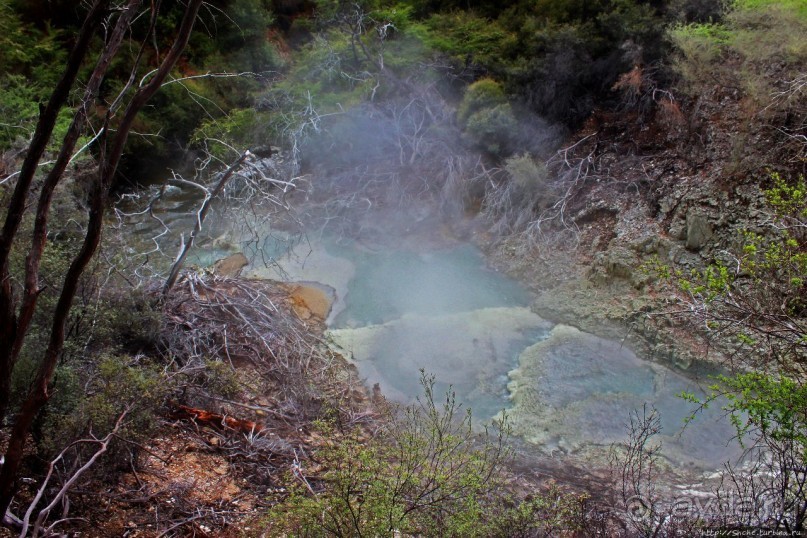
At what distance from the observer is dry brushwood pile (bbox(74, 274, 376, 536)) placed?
11.5 ft

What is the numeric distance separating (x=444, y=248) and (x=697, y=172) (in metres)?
3.68

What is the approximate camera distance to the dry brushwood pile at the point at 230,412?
3.50m

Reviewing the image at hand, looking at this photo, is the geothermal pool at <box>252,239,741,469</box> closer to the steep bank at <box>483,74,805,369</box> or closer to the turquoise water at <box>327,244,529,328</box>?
the turquoise water at <box>327,244,529,328</box>

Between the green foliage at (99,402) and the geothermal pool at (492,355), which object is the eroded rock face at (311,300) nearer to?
the geothermal pool at (492,355)

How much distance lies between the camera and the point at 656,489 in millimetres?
4480

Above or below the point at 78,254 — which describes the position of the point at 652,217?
below

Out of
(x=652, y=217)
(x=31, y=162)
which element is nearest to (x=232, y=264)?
(x=652, y=217)

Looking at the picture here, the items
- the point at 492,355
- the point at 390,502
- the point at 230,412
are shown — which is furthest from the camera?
the point at 492,355

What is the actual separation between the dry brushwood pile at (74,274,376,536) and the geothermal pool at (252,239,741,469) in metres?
0.66

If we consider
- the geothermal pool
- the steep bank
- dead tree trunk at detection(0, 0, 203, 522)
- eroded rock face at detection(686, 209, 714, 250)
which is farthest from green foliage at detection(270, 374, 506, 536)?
eroded rock face at detection(686, 209, 714, 250)

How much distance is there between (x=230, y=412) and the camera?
191 inches

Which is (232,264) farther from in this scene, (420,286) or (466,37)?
(466,37)

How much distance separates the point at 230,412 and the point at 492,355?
3.01 m

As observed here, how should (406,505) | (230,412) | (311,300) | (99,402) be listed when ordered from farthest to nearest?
(311,300), (230,412), (99,402), (406,505)
